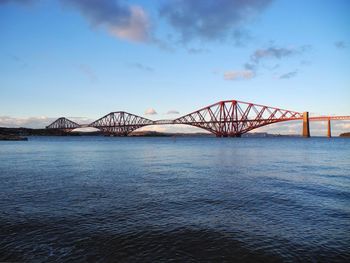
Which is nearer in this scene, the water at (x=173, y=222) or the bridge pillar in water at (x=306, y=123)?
the water at (x=173, y=222)

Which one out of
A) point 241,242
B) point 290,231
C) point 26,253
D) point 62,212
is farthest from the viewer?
point 62,212

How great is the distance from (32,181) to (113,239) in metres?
12.5

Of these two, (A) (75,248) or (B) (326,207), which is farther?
(B) (326,207)

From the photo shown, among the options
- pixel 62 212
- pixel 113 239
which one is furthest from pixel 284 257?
pixel 62 212

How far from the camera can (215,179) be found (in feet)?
67.6

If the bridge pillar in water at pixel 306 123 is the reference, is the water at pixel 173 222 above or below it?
below

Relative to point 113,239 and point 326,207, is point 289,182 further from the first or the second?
point 113,239

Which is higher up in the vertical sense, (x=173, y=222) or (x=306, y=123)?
(x=306, y=123)

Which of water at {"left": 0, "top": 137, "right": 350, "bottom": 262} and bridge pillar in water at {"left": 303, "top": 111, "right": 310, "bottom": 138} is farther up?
bridge pillar in water at {"left": 303, "top": 111, "right": 310, "bottom": 138}

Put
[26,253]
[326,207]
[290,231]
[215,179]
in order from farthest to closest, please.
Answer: [215,179], [326,207], [290,231], [26,253]

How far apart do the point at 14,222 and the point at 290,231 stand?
9.55m

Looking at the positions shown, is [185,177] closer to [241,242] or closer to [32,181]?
[32,181]

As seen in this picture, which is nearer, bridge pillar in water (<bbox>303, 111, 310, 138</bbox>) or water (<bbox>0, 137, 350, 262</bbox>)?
water (<bbox>0, 137, 350, 262</bbox>)

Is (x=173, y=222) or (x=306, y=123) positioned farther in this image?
A: (x=306, y=123)
